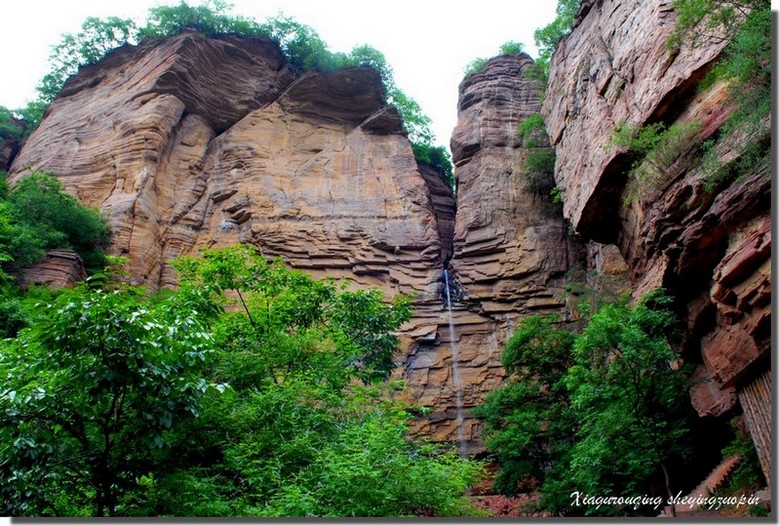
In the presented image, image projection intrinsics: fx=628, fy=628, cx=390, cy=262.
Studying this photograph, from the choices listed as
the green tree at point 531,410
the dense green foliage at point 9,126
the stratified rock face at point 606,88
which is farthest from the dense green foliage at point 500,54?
the dense green foliage at point 9,126

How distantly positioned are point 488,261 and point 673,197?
10168 millimetres

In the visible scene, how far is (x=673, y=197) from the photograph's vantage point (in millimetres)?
11117

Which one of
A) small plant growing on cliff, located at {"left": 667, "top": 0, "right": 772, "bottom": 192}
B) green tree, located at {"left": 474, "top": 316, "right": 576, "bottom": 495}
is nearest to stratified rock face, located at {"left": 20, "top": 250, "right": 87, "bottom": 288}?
green tree, located at {"left": 474, "top": 316, "right": 576, "bottom": 495}

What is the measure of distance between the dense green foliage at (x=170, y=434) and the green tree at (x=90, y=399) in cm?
1

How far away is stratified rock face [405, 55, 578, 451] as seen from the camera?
62.3ft

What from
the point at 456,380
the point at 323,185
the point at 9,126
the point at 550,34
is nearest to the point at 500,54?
the point at 550,34

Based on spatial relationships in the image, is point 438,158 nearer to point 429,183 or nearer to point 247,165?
point 429,183

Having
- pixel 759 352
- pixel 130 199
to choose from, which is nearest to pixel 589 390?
pixel 759 352

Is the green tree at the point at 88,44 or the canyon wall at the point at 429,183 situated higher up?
the green tree at the point at 88,44

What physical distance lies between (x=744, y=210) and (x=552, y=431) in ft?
22.9

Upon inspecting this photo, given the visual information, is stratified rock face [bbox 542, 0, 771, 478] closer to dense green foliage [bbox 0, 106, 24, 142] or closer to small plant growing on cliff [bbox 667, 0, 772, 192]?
small plant growing on cliff [bbox 667, 0, 772, 192]

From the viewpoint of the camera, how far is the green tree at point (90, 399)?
5.66 metres

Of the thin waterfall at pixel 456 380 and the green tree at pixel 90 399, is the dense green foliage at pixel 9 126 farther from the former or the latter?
the green tree at pixel 90 399

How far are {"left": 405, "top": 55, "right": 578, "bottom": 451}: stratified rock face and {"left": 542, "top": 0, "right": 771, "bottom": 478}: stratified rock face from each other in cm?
409
